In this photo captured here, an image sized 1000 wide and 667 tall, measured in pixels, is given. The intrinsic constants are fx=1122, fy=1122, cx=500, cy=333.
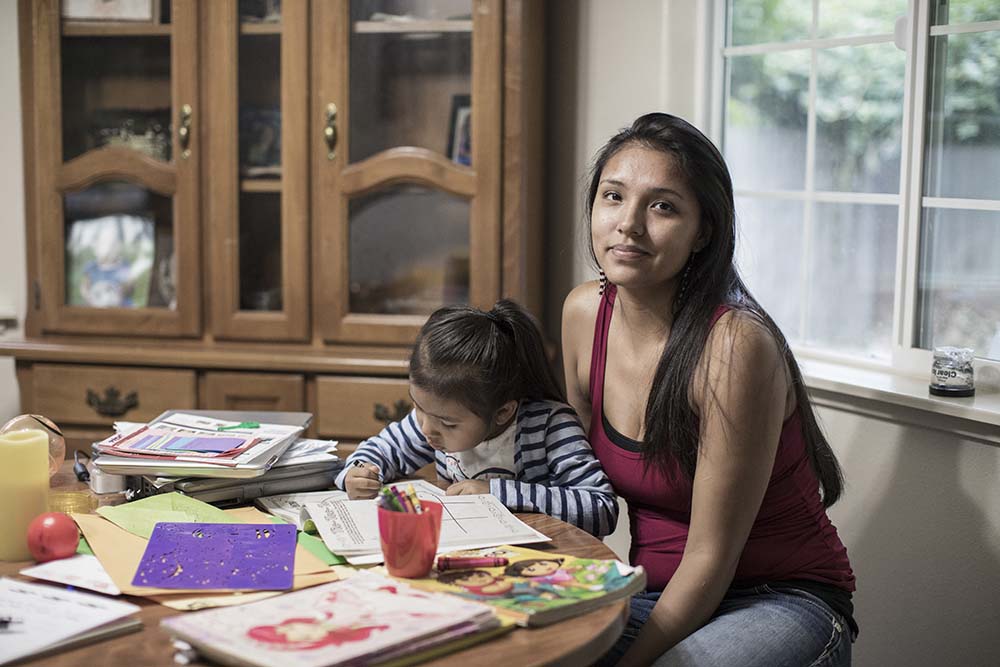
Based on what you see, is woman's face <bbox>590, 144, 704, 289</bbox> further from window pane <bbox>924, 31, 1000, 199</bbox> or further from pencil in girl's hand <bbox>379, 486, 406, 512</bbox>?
window pane <bbox>924, 31, 1000, 199</bbox>

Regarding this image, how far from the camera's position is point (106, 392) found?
2840 mm

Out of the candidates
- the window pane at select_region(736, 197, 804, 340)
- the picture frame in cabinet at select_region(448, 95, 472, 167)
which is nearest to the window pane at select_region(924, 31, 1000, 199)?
the window pane at select_region(736, 197, 804, 340)

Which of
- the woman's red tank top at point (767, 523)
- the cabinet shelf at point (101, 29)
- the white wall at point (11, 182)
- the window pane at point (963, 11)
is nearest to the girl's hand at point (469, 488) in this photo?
the woman's red tank top at point (767, 523)

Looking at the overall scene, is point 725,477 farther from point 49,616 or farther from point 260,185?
point 260,185

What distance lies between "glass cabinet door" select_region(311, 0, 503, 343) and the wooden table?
164 cm

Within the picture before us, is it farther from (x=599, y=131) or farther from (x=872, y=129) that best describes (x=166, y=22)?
(x=872, y=129)

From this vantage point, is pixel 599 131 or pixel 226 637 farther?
pixel 599 131

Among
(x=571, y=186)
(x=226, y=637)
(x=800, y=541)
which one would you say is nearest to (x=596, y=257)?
(x=800, y=541)

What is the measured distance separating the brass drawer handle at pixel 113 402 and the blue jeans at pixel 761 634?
Result: 1638 millimetres

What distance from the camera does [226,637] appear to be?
1.06 m

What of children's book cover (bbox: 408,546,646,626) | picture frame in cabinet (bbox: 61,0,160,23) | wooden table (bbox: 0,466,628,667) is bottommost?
wooden table (bbox: 0,466,628,667)

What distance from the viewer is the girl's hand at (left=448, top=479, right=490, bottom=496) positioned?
62.8 inches

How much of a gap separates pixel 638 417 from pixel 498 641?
647 mm

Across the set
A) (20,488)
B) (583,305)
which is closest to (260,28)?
(583,305)
